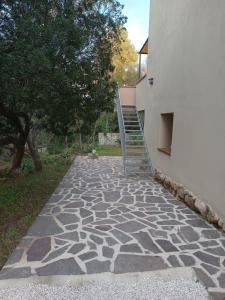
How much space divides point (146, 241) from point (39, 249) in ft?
5.15

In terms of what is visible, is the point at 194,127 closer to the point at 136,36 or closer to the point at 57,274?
the point at 57,274

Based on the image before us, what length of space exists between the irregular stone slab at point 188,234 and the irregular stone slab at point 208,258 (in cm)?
41

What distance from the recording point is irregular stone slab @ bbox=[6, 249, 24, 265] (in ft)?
10.9

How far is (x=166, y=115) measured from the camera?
7887 millimetres

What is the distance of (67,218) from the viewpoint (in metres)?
4.89

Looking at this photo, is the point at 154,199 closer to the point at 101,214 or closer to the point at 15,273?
the point at 101,214

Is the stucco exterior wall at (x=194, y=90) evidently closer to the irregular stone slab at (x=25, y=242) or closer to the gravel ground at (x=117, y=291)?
the gravel ground at (x=117, y=291)

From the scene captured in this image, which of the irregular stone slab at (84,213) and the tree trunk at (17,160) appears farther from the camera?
the tree trunk at (17,160)

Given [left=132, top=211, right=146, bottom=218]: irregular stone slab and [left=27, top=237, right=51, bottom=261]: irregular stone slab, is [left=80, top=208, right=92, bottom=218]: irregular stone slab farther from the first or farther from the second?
[left=27, top=237, right=51, bottom=261]: irregular stone slab

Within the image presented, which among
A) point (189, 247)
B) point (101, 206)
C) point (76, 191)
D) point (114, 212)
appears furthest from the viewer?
point (76, 191)

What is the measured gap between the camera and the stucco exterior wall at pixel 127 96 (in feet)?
42.4

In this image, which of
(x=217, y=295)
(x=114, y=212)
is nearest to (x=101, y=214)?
(x=114, y=212)

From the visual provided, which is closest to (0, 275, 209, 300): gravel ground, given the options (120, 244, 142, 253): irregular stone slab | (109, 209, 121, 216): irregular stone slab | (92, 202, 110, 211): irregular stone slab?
(120, 244, 142, 253): irregular stone slab

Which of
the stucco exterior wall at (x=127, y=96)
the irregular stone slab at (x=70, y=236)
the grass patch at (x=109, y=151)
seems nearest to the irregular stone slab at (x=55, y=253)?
the irregular stone slab at (x=70, y=236)
